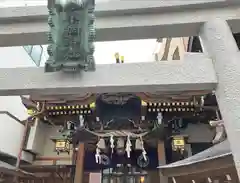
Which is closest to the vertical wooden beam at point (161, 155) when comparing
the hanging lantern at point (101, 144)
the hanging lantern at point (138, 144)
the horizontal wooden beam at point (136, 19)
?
the hanging lantern at point (138, 144)

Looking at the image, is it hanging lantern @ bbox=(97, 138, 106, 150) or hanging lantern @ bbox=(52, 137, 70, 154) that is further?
hanging lantern @ bbox=(52, 137, 70, 154)

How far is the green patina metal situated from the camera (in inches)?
68.4

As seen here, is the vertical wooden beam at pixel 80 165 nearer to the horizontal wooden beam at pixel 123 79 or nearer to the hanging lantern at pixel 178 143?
the hanging lantern at pixel 178 143

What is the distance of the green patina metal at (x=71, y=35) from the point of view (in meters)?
1.74

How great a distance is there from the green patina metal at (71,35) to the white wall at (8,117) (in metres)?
5.47

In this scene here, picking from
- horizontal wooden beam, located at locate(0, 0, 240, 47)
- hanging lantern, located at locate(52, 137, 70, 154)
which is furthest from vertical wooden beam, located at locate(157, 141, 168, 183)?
horizontal wooden beam, located at locate(0, 0, 240, 47)

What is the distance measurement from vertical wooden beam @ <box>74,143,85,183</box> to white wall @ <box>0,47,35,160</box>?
174 cm

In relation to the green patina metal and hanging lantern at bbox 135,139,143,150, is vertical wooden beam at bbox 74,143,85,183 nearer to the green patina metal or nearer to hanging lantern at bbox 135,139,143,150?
hanging lantern at bbox 135,139,143,150

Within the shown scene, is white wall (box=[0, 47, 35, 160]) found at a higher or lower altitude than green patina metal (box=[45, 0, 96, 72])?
higher

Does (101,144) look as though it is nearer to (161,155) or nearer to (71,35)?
(161,155)

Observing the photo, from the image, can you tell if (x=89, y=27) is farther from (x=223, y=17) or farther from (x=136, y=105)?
(x=136, y=105)

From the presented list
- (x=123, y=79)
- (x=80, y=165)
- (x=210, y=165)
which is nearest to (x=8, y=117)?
(x=80, y=165)

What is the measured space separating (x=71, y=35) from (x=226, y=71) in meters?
1.13

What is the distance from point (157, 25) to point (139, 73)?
508mm
